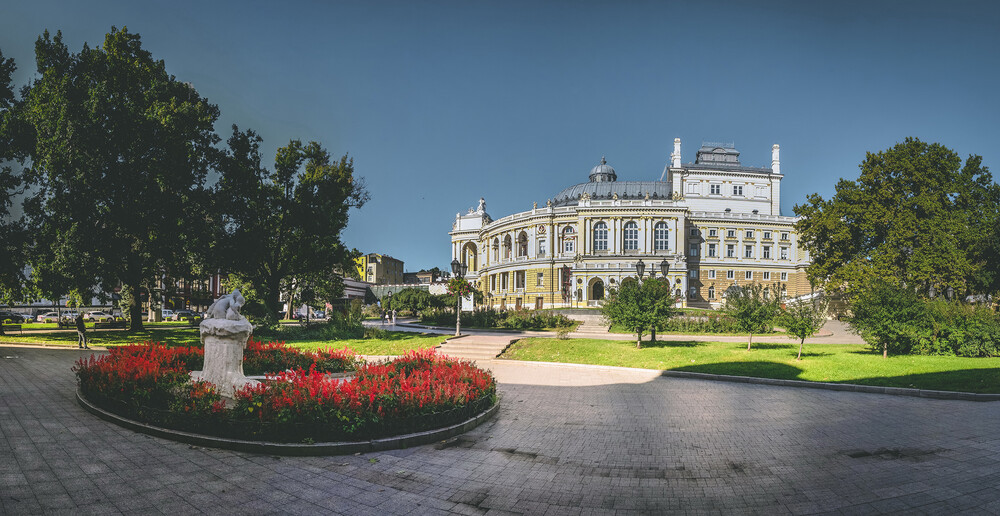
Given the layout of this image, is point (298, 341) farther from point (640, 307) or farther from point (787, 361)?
point (787, 361)

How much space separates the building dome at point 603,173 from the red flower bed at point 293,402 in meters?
81.5

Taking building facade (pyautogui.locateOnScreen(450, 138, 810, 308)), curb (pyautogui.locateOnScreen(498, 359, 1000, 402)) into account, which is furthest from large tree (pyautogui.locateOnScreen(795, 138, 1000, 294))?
building facade (pyautogui.locateOnScreen(450, 138, 810, 308))

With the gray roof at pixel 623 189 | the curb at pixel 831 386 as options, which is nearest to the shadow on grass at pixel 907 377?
the curb at pixel 831 386

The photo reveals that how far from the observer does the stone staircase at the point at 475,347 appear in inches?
807

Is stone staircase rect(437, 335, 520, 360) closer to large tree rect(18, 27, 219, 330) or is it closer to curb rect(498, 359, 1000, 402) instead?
curb rect(498, 359, 1000, 402)

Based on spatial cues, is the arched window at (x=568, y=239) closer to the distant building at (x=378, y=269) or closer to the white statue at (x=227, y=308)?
the white statue at (x=227, y=308)

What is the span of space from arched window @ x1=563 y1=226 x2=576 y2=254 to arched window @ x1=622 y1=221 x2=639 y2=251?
7.24 metres

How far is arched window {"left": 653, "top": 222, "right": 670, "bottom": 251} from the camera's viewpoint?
67.9 metres

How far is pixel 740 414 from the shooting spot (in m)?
10.5

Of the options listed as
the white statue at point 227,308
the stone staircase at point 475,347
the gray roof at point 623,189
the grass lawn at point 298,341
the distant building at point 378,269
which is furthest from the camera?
the distant building at point 378,269

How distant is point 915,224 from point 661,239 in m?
34.7

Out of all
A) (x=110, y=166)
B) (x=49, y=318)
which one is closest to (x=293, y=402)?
(x=110, y=166)

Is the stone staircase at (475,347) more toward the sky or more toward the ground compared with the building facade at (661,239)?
more toward the ground

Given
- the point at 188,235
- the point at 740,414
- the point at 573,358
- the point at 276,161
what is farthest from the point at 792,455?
the point at 276,161
